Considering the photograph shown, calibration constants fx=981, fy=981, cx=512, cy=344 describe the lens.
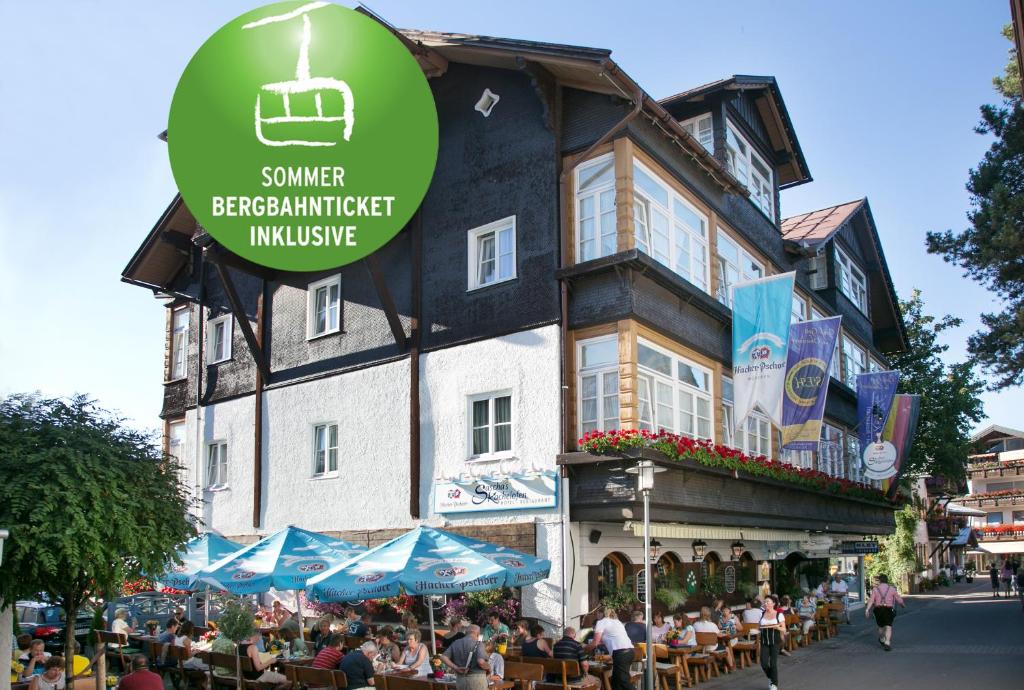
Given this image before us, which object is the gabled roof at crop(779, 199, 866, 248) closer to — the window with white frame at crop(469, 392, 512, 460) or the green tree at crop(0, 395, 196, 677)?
the window with white frame at crop(469, 392, 512, 460)

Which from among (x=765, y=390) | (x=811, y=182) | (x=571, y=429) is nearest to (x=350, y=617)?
(x=571, y=429)

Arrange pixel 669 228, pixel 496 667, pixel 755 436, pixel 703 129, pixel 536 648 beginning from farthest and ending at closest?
pixel 703 129, pixel 755 436, pixel 669 228, pixel 536 648, pixel 496 667

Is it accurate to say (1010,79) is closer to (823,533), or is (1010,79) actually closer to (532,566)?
(823,533)

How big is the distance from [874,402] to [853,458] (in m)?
4.96

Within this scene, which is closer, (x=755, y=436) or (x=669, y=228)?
(x=669, y=228)

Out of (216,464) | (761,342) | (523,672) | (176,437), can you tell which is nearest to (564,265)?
(761,342)

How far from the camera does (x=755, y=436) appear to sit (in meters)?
23.5

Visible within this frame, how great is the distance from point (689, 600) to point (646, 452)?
6945 millimetres

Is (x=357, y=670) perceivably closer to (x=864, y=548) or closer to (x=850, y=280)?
(x=864, y=548)

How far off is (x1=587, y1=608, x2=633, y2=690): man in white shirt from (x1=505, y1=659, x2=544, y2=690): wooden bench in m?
1.36

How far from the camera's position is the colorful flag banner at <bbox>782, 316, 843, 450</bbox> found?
2070cm

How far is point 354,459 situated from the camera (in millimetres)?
22391

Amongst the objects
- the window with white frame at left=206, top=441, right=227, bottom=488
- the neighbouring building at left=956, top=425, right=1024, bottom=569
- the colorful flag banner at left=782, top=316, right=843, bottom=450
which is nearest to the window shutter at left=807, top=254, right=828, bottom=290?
the colorful flag banner at left=782, top=316, right=843, bottom=450

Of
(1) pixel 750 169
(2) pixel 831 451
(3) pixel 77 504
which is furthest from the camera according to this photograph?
(2) pixel 831 451
